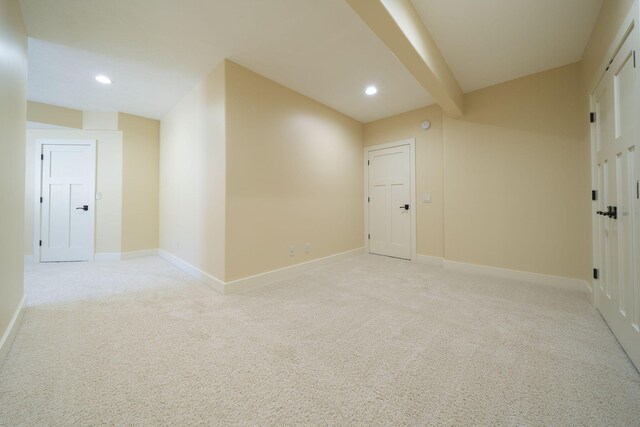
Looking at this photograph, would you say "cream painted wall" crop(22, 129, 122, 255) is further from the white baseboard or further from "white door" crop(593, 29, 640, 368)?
"white door" crop(593, 29, 640, 368)

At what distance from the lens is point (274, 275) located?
124 inches

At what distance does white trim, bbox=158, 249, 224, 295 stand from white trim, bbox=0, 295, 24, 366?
4.77ft

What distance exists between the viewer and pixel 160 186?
15.3 feet

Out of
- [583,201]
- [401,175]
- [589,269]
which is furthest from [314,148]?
[589,269]

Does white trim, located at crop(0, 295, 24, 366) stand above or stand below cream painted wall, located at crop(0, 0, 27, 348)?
below

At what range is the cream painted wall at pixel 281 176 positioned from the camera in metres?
2.81

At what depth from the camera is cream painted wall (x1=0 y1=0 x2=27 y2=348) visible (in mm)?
1633

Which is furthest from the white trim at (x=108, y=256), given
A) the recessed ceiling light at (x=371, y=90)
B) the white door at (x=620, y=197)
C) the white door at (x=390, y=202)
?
the white door at (x=620, y=197)

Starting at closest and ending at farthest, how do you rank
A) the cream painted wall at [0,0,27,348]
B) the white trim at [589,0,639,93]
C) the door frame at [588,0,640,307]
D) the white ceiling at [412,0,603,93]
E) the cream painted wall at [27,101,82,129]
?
the white trim at [589,0,639,93]
the cream painted wall at [0,0,27,348]
the door frame at [588,0,640,307]
the white ceiling at [412,0,603,93]
the cream painted wall at [27,101,82,129]

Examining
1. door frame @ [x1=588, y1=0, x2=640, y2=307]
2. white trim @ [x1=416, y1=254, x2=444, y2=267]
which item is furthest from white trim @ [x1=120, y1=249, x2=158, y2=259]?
door frame @ [x1=588, y1=0, x2=640, y2=307]

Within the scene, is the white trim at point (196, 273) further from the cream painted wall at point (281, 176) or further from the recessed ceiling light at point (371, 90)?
the recessed ceiling light at point (371, 90)

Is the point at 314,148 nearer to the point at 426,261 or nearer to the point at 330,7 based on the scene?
the point at 330,7

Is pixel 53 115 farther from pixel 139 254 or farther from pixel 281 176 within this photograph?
pixel 281 176

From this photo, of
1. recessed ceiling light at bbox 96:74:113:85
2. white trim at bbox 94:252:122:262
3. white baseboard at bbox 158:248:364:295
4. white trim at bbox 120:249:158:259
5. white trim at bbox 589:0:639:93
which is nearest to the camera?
white trim at bbox 589:0:639:93
